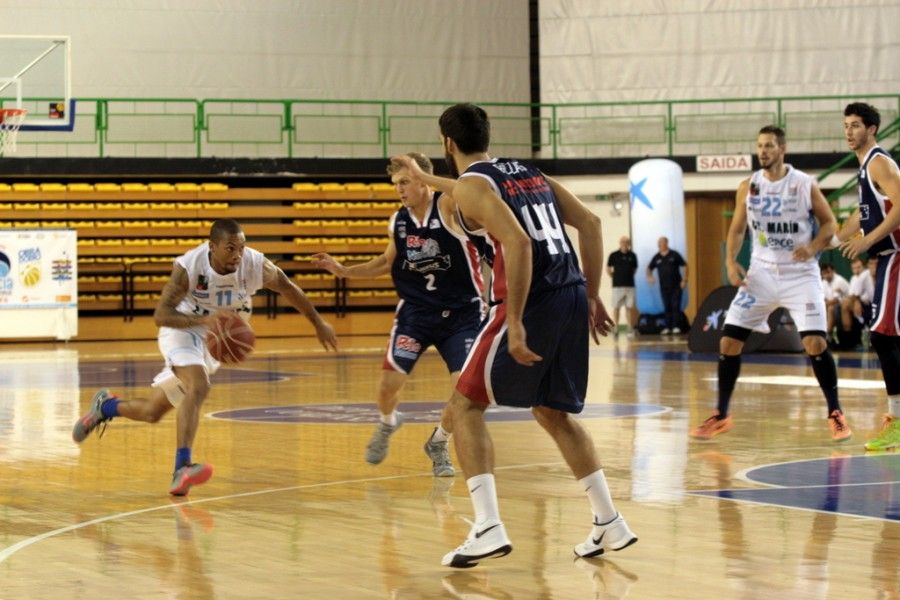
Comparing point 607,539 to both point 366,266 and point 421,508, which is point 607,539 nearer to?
point 421,508

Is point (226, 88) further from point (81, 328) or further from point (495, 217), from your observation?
point (495, 217)

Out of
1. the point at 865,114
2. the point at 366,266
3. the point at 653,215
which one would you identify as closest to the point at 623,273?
the point at 653,215

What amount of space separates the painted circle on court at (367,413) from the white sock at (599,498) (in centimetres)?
598

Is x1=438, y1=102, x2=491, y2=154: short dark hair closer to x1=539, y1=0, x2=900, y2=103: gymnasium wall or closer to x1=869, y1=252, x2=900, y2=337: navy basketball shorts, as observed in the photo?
x1=869, y1=252, x2=900, y2=337: navy basketball shorts

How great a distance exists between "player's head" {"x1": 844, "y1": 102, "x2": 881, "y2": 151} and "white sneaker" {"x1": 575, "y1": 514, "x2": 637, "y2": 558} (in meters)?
4.83

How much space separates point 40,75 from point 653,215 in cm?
1121

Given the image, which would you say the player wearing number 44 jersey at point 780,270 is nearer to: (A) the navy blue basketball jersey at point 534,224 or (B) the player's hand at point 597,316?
(B) the player's hand at point 597,316

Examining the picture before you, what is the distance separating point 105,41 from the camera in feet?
99.0

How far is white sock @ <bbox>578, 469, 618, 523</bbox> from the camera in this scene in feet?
21.0

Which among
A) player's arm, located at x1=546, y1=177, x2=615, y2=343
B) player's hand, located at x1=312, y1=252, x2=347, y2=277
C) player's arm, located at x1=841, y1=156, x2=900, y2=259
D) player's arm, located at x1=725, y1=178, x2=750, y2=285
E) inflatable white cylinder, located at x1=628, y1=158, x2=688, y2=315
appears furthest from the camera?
inflatable white cylinder, located at x1=628, y1=158, x2=688, y2=315

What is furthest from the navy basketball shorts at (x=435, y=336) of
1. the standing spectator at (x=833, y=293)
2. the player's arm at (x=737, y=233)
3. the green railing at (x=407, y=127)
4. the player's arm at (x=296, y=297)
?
the green railing at (x=407, y=127)

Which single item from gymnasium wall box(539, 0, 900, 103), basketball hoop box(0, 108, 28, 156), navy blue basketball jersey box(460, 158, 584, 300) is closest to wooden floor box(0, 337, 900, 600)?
navy blue basketball jersey box(460, 158, 584, 300)

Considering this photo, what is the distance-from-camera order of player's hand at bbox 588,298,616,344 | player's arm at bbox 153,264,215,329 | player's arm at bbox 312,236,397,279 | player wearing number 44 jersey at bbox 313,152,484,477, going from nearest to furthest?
player's hand at bbox 588,298,616,344 < player's arm at bbox 153,264,215,329 < player's arm at bbox 312,236,397,279 < player wearing number 44 jersey at bbox 313,152,484,477

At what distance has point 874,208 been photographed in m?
10.5
